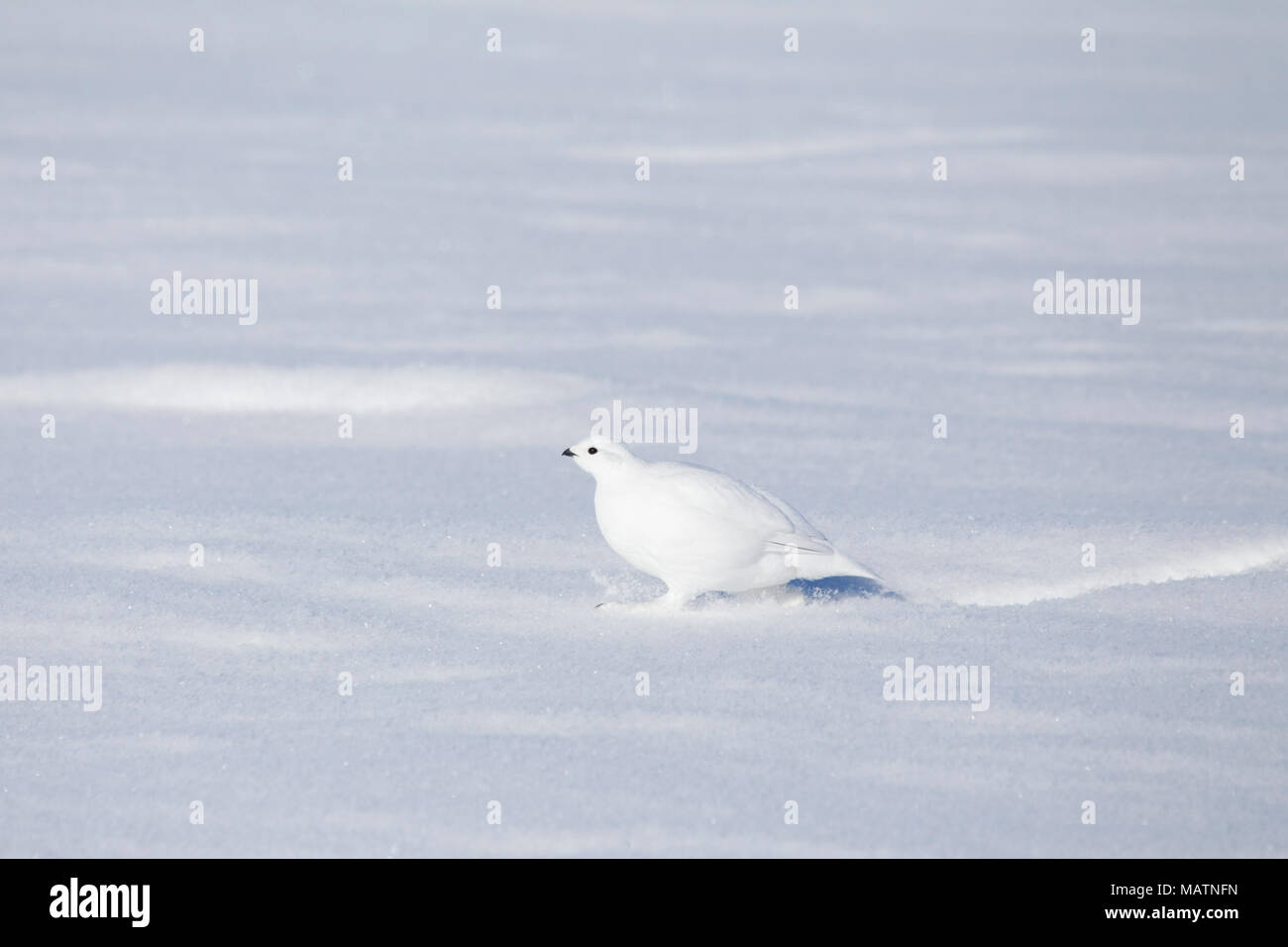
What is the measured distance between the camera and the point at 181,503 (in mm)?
6309

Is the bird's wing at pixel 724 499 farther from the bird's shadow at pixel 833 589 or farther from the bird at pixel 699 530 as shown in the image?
the bird's shadow at pixel 833 589

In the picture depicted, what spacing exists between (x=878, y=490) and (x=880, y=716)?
2.43 metres

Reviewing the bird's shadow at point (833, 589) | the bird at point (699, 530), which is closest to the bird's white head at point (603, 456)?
the bird at point (699, 530)

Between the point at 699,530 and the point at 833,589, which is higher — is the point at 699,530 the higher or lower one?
the higher one

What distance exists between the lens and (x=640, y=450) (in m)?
7.82

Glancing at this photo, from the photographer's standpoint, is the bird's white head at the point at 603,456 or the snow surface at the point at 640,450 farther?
the bird's white head at the point at 603,456

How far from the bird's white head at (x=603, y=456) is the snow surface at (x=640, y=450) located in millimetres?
439

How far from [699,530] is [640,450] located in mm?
3160

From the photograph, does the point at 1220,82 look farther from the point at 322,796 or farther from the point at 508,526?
the point at 322,796

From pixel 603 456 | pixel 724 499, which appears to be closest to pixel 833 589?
pixel 724 499

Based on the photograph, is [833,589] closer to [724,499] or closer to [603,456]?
[724,499]

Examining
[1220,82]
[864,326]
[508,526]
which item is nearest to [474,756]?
[508,526]

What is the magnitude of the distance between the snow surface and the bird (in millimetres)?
160

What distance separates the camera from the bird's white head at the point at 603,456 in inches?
192
